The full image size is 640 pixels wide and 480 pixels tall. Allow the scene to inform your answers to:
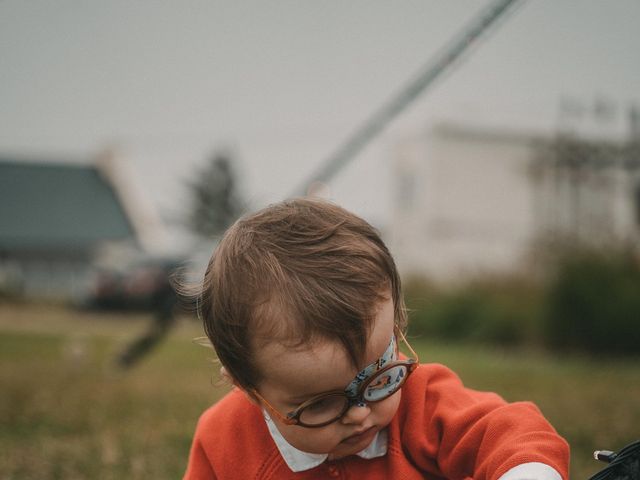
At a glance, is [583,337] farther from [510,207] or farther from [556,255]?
[510,207]

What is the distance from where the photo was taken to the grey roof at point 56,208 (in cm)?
2356

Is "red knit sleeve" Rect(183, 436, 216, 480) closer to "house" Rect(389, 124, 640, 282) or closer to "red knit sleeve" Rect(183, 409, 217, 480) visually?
"red knit sleeve" Rect(183, 409, 217, 480)

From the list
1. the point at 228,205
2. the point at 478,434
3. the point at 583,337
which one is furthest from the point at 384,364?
the point at 228,205

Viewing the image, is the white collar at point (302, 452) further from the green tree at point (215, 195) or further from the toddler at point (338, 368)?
the green tree at point (215, 195)

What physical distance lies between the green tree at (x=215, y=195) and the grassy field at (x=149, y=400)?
74.2 feet

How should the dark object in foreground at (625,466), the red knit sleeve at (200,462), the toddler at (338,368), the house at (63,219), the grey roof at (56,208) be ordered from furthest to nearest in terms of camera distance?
the grey roof at (56,208), the house at (63,219), the red knit sleeve at (200,462), the toddler at (338,368), the dark object in foreground at (625,466)

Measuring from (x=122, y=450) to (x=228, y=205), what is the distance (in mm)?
28800

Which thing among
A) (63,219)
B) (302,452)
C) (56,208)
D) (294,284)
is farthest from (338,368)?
(56,208)

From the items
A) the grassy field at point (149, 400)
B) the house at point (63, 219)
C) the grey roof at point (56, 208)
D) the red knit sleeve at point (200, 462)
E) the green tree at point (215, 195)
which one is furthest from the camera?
the green tree at point (215, 195)

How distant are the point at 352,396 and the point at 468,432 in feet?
0.87

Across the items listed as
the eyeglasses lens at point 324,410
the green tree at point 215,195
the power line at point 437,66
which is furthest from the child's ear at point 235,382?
the green tree at point 215,195

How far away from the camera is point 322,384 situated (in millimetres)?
1147

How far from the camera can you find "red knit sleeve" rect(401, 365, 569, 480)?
3.86 ft

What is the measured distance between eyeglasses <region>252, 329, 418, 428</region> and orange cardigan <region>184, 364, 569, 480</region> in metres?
0.19
